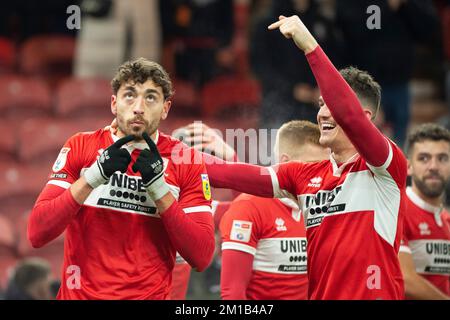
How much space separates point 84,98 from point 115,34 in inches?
26.8

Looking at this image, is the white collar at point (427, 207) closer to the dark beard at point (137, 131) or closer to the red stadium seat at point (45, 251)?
the dark beard at point (137, 131)

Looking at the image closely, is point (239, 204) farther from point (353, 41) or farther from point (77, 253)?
point (353, 41)

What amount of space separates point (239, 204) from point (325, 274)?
1.04 metres

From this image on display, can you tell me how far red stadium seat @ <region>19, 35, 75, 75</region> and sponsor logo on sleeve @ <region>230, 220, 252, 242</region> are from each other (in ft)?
16.0

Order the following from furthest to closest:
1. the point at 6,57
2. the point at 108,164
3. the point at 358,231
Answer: the point at 6,57 → the point at 358,231 → the point at 108,164

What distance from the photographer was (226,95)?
920cm

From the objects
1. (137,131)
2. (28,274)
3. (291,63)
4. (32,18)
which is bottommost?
(28,274)

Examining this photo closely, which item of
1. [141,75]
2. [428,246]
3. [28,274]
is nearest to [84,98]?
[28,274]

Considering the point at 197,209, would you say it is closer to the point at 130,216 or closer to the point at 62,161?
the point at 130,216

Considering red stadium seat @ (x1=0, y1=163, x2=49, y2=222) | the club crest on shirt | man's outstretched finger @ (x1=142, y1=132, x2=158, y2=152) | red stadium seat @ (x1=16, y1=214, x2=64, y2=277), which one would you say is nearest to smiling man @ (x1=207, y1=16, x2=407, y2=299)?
man's outstretched finger @ (x1=142, y1=132, x2=158, y2=152)

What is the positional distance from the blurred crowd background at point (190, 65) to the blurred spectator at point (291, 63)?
0.01 meters

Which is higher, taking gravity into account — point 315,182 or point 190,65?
point 190,65

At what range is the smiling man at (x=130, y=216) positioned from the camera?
4.05 meters

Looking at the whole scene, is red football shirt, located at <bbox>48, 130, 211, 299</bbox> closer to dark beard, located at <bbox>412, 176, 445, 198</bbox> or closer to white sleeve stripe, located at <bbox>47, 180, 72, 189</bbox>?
white sleeve stripe, located at <bbox>47, 180, 72, 189</bbox>
